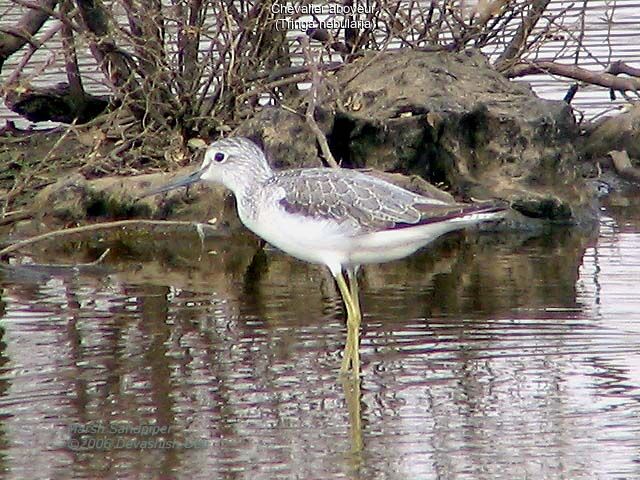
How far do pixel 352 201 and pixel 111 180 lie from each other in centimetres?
403

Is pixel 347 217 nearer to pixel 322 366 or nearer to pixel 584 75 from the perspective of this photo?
pixel 322 366

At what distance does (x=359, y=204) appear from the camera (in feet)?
24.2

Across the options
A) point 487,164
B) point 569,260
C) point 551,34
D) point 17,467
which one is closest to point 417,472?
point 17,467

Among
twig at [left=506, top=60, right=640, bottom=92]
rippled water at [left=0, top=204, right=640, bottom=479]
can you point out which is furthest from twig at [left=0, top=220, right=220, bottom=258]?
twig at [left=506, top=60, right=640, bottom=92]

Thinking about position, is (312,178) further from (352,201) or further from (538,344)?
(538,344)

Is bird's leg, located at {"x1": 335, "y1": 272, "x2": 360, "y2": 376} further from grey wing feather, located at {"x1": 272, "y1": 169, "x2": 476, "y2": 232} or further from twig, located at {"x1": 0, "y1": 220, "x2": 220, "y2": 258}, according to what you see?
twig, located at {"x1": 0, "y1": 220, "x2": 220, "y2": 258}

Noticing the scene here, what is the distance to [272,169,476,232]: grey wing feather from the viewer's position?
7.27 m

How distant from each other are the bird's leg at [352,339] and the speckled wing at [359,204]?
349 mm

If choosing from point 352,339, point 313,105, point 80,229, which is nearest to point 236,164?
point 352,339

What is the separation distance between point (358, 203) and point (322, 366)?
2.64ft

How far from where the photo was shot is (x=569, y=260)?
9.70 m

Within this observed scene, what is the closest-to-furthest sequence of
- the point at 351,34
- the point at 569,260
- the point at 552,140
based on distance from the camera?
the point at 569,260
the point at 552,140
the point at 351,34

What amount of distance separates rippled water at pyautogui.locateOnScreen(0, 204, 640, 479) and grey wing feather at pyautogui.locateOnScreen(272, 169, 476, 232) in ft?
2.23

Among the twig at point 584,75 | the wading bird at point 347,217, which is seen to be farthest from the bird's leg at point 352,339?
the twig at point 584,75
